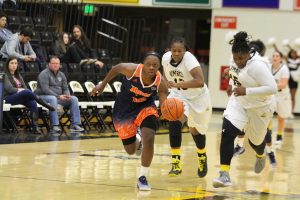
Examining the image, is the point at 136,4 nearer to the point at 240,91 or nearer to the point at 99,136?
the point at 99,136

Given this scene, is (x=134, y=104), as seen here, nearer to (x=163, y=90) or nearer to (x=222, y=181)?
(x=163, y=90)

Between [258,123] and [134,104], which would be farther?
[258,123]

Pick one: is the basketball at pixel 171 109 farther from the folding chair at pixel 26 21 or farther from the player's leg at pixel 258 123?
the folding chair at pixel 26 21

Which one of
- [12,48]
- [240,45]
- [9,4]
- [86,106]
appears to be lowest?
[86,106]

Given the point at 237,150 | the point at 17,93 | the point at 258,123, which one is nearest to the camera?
the point at 258,123

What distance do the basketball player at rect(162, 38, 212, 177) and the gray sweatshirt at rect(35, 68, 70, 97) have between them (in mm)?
5672

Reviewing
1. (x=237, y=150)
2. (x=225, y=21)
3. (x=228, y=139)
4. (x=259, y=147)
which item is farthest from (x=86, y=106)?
(x=225, y=21)

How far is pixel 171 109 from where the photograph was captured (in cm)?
1034

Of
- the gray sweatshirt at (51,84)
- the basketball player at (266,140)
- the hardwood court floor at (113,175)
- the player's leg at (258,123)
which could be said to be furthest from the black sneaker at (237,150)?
the gray sweatshirt at (51,84)

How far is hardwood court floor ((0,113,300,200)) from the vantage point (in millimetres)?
9781

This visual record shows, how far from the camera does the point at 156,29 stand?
29344mm

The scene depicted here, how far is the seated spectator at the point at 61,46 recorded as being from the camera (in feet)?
65.5

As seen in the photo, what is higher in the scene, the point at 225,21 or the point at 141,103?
the point at 225,21

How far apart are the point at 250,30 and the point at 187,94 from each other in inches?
620
